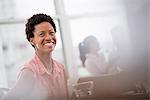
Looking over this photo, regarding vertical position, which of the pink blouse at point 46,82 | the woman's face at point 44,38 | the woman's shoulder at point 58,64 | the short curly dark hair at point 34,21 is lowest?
the pink blouse at point 46,82

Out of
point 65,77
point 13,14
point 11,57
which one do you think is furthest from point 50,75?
point 13,14

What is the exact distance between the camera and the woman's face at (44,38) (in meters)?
0.87

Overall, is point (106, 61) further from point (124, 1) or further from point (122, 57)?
point (124, 1)

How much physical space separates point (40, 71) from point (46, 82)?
5cm

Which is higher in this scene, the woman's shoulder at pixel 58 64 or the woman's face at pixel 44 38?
the woman's face at pixel 44 38

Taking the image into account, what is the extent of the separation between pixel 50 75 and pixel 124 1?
39 cm

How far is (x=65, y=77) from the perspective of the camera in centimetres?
93

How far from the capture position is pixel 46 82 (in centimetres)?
90

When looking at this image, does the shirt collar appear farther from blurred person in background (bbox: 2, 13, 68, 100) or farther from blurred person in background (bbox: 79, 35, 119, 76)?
blurred person in background (bbox: 79, 35, 119, 76)

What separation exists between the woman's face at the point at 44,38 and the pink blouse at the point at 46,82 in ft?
0.15

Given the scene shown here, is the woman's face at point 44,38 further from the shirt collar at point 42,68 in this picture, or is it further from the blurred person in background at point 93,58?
the blurred person in background at point 93,58

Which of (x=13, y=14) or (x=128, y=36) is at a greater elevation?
(x=13, y=14)

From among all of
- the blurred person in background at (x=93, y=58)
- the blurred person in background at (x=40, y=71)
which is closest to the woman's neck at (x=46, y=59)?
the blurred person in background at (x=40, y=71)

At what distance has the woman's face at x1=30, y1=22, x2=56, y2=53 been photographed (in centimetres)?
87
